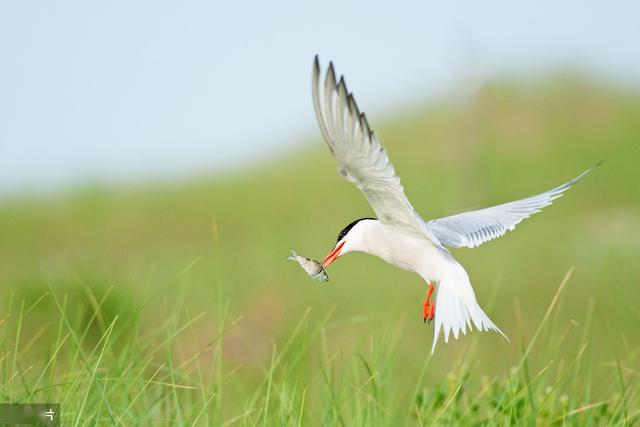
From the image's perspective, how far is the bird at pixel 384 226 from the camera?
6.92 ft

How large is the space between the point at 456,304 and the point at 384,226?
31 cm

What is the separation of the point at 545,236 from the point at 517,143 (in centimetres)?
400

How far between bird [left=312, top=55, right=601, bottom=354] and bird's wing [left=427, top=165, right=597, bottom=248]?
0.35 feet

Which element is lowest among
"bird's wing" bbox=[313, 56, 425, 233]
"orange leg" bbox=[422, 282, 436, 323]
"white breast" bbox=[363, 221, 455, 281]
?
"orange leg" bbox=[422, 282, 436, 323]

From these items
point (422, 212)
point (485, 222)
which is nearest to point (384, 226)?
point (485, 222)

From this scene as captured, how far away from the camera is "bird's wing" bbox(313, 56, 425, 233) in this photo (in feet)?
6.89

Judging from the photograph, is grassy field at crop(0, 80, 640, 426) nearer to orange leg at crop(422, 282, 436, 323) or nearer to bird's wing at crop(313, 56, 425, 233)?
orange leg at crop(422, 282, 436, 323)

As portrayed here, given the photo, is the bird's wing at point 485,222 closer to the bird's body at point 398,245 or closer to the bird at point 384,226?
the bird at point 384,226

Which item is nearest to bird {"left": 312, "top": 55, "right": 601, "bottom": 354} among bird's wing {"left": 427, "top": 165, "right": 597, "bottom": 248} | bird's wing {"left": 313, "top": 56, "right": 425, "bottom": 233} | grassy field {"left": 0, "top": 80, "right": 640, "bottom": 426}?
bird's wing {"left": 313, "top": 56, "right": 425, "bottom": 233}

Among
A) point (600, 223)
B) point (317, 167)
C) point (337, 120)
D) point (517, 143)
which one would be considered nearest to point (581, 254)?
point (600, 223)

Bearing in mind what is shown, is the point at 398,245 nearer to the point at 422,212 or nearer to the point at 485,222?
the point at 485,222

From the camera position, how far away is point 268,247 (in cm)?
1518

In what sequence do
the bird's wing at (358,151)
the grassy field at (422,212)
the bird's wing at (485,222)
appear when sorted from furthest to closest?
the grassy field at (422,212) → the bird's wing at (485,222) → the bird's wing at (358,151)

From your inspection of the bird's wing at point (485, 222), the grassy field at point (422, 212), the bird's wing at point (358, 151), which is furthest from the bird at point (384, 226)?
the grassy field at point (422, 212)
